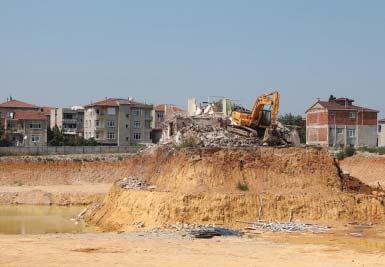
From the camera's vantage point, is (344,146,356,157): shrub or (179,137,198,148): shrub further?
(344,146,356,157): shrub

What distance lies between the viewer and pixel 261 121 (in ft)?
157

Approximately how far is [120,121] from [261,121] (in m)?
72.8

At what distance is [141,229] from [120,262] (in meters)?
12.7

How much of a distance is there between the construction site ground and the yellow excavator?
3.48m

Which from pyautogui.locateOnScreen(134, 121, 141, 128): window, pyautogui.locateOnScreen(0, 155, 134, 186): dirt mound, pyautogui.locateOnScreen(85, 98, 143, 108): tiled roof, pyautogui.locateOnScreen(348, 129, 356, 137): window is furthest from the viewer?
pyautogui.locateOnScreen(134, 121, 141, 128): window

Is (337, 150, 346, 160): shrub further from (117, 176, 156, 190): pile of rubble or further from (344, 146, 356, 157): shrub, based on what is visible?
(117, 176, 156, 190): pile of rubble

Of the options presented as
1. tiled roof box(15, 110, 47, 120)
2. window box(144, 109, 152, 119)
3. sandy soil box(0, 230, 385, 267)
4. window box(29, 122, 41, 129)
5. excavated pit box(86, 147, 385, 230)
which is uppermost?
window box(144, 109, 152, 119)

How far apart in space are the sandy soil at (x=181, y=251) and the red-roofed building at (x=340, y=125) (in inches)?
2387

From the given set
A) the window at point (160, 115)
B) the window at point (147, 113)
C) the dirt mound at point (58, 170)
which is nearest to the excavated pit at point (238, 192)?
the dirt mound at point (58, 170)

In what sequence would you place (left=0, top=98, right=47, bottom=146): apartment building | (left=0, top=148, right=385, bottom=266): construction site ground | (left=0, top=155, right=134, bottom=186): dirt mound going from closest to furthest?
(left=0, top=148, right=385, bottom=266): construction site ground, (left=0, top=155, right=134, bottom=186): dirt mound, (left=0, top=98, right=47, bottom=146): apartment building

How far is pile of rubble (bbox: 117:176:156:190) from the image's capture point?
142 feet

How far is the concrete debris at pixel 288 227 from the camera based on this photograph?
117 feet

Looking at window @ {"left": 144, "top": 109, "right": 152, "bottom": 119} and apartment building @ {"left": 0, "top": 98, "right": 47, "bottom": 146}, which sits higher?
window @ {"left": 144, "top": 109, "right": 152, "bottom": 119}

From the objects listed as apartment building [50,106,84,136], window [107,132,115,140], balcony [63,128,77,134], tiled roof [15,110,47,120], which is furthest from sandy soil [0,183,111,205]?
apartment building [50,106,84,136]
